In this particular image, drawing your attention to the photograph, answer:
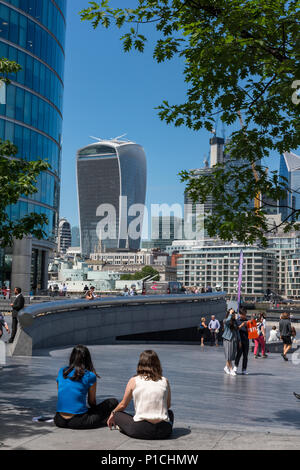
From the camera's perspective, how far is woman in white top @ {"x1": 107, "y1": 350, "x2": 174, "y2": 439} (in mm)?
6188

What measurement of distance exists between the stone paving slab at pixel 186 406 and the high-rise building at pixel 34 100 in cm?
3369

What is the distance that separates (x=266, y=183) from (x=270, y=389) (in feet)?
18.4

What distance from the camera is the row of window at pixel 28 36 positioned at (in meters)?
46.2

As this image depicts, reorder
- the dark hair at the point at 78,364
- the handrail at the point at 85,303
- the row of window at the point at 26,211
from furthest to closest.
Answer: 1. the row of window at the point at 26,211
2. the handrail at the point at 85,303
3. the dark hair at the point at 78,364

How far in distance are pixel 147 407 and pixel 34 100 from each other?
155 ft

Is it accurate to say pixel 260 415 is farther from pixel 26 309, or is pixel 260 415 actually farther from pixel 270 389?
pixel 26 309

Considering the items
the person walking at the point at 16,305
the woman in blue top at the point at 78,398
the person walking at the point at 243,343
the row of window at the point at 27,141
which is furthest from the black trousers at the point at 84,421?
the row of window at the point at 27,141

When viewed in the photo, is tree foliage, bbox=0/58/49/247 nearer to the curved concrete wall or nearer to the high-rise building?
the curved concrete wall

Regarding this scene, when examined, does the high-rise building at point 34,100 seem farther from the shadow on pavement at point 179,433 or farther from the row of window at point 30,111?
the shadow on pavement at point 179,433

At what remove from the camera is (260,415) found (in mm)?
8336

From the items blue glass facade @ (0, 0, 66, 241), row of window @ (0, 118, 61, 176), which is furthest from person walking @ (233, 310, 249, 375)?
blue glass facade @ (0, 0, 66, 241)

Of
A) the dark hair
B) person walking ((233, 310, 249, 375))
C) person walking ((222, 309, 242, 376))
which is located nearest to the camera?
the dark hair
